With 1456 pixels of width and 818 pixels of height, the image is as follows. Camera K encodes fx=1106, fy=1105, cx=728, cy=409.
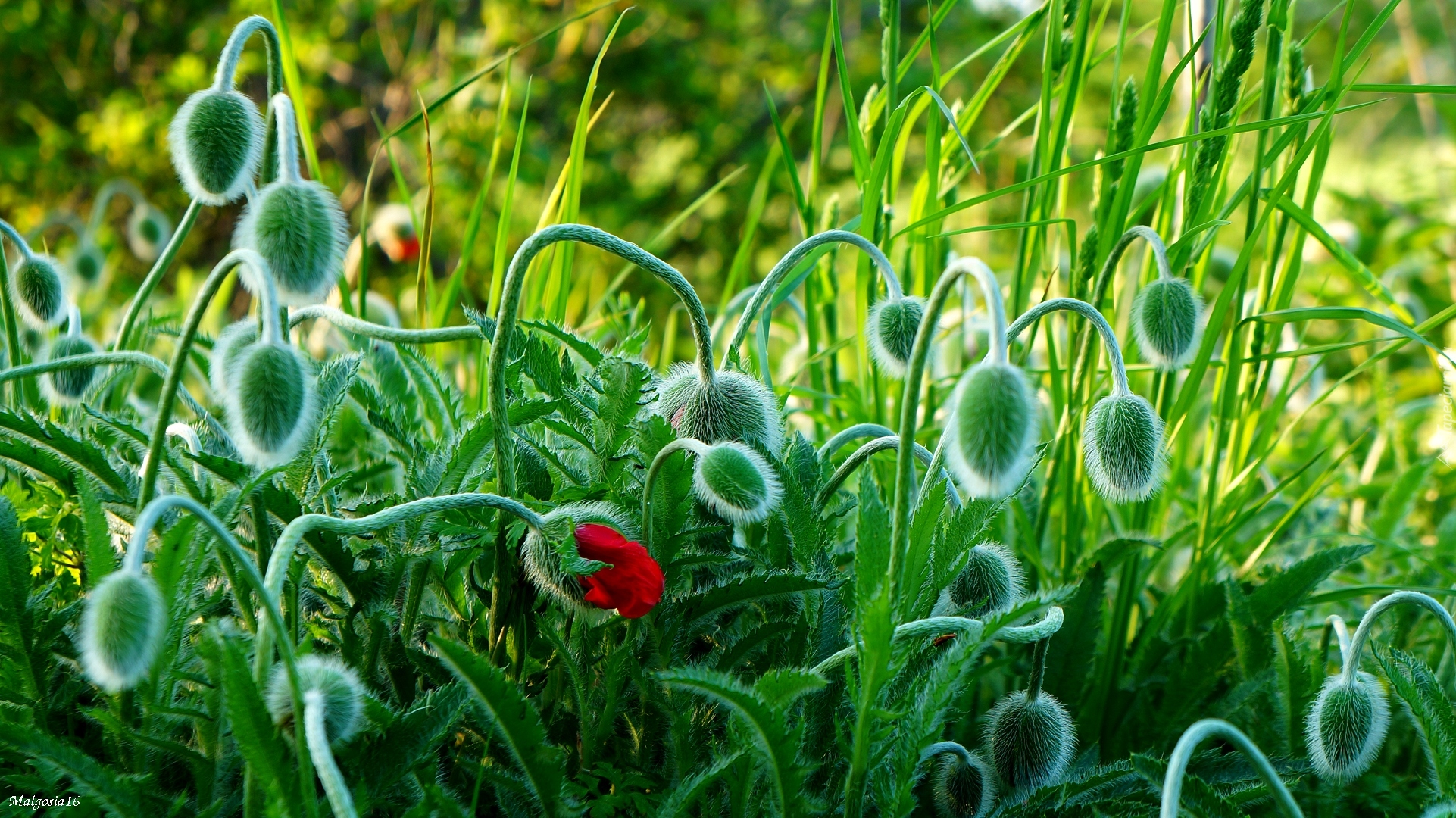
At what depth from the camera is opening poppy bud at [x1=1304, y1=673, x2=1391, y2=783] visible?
1.05 metres

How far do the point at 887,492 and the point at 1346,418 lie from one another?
72.6 inches

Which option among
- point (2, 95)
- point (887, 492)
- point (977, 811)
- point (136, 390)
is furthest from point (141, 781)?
point (2, 95)

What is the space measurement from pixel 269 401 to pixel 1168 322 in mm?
905

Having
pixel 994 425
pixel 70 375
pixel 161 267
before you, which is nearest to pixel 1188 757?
pixel 994 425

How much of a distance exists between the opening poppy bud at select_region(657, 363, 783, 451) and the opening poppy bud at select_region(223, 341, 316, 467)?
38cm

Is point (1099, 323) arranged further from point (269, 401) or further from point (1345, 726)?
point (269, 401)

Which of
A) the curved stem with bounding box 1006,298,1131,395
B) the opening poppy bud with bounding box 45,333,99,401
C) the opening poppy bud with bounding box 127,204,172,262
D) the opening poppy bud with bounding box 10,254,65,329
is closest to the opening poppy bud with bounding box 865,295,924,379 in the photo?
the curved stem with bounding box 1006,298,1131,395

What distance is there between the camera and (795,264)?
3.80 ft

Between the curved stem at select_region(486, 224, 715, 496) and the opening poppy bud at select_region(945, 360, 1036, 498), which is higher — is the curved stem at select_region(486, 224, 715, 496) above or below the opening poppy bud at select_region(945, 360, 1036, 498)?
above

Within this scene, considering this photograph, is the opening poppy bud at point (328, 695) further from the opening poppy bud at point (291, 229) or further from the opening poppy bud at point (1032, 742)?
the opening poppy bud at point (1032, 742)

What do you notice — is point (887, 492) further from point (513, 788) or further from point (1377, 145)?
point (1377, 145)

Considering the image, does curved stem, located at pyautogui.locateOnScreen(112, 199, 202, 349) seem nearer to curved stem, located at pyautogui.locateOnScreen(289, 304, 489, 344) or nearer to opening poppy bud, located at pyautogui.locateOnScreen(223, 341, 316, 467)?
curved stem, located at pyautogui.locateOnScreen(289, 304, 489, 344)

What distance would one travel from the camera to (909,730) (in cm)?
98

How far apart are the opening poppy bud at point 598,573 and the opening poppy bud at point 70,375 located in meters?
0.69
